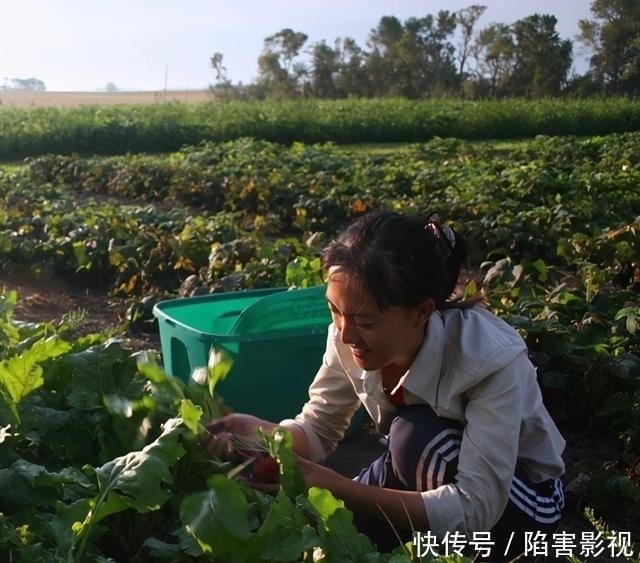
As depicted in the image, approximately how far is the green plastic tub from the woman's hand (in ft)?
3.30

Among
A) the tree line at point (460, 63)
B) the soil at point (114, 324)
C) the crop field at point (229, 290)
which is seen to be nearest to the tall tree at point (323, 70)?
the tree line at point (460, 63)

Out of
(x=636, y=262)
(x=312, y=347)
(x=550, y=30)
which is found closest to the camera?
(x=312, y=347)

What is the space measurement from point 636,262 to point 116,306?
2696 millimetres

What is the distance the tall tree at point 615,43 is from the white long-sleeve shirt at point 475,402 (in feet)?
106

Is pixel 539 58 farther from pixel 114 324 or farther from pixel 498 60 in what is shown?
pixel 114 324

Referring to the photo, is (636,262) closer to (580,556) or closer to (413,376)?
(580,556)

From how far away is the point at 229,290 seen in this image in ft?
14.5

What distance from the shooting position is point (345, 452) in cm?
346

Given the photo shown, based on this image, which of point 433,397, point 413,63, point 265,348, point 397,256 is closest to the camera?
point 397,256

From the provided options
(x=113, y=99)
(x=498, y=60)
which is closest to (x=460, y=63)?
(x=498, y=60)

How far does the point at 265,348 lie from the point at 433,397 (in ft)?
3.34

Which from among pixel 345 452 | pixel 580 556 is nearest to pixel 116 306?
pixel 345 452

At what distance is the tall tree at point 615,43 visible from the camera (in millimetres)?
33031

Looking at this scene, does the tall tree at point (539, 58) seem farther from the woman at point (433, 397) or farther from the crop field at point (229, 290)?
the woman at point (433, 397)
